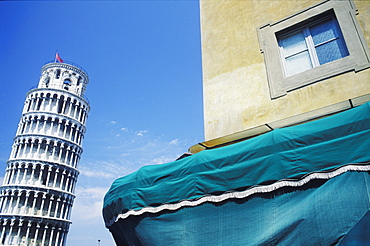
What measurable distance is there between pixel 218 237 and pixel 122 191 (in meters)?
1.90

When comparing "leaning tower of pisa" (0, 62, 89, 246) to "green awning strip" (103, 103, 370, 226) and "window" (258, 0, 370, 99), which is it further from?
"window" (258, 0, 370, 99)

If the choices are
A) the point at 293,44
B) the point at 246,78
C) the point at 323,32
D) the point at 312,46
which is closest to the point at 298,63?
the point at 312,46

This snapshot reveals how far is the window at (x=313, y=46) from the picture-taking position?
4.54 m

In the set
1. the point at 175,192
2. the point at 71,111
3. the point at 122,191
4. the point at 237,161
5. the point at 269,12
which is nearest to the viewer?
the point at 237,161

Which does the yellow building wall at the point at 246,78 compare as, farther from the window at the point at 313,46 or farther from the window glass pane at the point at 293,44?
the window glass pane at the point at 293,44

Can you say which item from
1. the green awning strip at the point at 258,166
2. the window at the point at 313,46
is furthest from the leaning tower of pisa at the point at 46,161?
the window at the point at 313,46

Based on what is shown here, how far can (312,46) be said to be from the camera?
203 inches

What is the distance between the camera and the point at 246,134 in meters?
5.02

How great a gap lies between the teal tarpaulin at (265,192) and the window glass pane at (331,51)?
6.94 ft

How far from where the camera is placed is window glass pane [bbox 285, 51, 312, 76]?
513cm

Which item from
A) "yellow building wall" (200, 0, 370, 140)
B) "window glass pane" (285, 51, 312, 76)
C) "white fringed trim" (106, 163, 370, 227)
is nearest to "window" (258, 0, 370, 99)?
"window glass pane" (285, 51, 312, 76)

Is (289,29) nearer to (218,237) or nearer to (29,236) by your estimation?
(218,237)

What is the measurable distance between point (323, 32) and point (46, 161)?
151 feet

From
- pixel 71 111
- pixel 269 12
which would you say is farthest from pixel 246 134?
pixel 71 111
